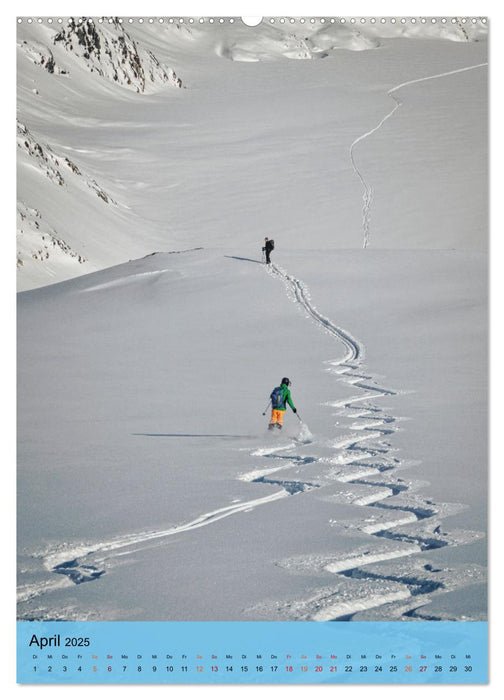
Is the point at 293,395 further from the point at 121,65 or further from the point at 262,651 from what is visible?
the point at 121,65

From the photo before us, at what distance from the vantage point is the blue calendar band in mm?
6750

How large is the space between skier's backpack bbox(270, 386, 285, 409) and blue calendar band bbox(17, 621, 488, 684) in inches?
199

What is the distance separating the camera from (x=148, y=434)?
39.6ft

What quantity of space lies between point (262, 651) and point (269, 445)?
14.7 feet

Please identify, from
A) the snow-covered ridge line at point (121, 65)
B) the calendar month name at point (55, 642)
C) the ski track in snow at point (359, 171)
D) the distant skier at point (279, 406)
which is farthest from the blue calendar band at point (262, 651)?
the snow-covered ridge line at point (121, 65)

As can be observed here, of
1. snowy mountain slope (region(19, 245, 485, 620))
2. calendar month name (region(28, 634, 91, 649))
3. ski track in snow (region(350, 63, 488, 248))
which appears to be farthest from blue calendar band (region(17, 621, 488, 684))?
ski track in snow (region(350, 63, 488, 248))

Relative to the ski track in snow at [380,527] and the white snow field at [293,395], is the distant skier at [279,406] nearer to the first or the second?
the white snow field at [293,395]

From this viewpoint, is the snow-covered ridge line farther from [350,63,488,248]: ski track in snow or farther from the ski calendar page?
the ski calendar page

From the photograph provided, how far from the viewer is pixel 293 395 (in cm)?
1385

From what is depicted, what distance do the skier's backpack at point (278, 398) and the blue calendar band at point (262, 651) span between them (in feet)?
16.6

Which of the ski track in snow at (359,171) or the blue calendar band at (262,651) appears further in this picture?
the ski track in snow at (359,171)

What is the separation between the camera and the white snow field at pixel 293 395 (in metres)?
7.18

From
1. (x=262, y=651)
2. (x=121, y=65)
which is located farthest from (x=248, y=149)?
(x=262, y=651)
